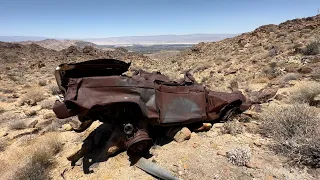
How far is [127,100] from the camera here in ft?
13.2

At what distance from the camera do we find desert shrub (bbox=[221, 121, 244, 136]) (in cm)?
496

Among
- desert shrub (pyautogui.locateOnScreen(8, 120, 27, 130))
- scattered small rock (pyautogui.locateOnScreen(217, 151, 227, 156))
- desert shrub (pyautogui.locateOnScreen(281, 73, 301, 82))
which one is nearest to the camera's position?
scattered small rock (pyautogui.locateOnScreen(217, 151, 227, 156))

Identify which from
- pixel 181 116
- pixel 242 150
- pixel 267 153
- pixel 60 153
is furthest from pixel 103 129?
pixel 267 153

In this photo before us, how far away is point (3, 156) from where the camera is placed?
17.8ft

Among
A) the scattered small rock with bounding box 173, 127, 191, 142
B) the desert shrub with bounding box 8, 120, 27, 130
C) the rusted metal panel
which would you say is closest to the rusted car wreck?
the rusted metal panel

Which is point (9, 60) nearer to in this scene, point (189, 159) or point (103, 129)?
point (103, 129)

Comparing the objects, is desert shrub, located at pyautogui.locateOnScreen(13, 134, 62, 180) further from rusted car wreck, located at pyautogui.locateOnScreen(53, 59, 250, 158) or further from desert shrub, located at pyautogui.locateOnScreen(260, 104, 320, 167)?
desert shrub, located at pyautogui.locateOnScreen(260, 104, 320, 167)

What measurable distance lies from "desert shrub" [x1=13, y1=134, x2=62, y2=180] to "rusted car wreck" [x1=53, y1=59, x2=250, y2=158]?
1.24 m

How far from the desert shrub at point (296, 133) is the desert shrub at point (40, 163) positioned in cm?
418

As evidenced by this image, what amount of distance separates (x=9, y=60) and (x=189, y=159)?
34.6m

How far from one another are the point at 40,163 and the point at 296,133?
478 cm

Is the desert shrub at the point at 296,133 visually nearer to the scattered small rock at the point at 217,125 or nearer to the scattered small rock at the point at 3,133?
the scattered small rock at the point at 217,125

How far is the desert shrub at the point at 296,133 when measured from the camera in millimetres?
3660

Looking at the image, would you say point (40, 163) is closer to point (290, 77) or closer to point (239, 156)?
point (239, 156)
